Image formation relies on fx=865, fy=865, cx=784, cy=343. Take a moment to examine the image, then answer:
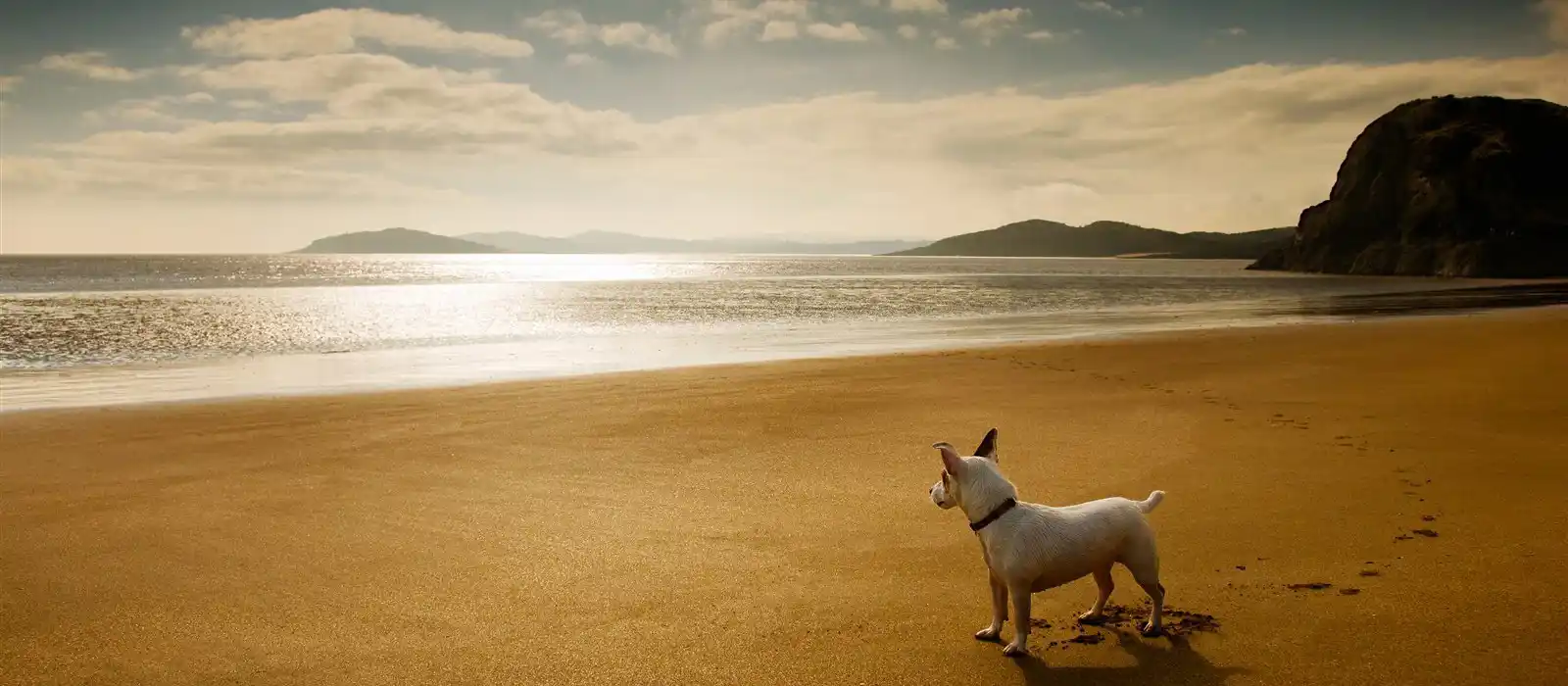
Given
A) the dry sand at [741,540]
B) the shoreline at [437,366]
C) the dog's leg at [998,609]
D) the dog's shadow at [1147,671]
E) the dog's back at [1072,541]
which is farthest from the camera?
the shoreline at [437,366]

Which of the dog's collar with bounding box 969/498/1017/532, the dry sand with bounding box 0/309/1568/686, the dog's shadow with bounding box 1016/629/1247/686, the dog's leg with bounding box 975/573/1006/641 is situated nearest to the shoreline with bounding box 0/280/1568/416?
the dry sand with bounding box 0/309/1568/686

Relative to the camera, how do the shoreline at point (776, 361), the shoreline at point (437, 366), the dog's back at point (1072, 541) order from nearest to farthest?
1. the dog's back at point (1072, 541)
2. the shoreline at point (776, 361)
3. the shoreline at point (437, 366)

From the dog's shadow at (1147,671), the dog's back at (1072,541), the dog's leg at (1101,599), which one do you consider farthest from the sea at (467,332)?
the dog's shadow at (1147,671)

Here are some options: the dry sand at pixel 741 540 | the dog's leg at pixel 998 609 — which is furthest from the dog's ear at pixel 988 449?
the dry sand at pixel 741 540

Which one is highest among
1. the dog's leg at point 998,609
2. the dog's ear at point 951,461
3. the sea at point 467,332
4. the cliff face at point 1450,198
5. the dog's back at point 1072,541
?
the cliff face at point 1450,198

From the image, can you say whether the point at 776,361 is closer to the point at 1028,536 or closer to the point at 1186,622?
→ the point at 1186,622

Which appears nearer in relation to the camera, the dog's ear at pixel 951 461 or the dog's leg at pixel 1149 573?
the dog's ear at pixel 951 461

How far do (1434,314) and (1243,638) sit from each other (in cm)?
3385

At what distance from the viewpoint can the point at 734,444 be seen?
10.0 metres

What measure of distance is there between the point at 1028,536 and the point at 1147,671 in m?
0.89

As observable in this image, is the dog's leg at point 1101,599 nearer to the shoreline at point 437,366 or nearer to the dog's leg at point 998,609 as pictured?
the dog's leg at point 998,609

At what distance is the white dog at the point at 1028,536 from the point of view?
4.46 m

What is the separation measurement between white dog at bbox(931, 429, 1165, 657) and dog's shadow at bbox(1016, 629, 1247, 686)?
0.54 ft

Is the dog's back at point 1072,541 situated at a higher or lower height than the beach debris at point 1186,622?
higher
